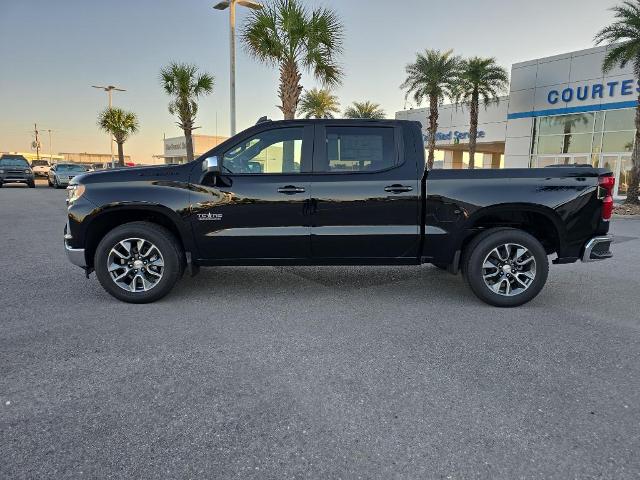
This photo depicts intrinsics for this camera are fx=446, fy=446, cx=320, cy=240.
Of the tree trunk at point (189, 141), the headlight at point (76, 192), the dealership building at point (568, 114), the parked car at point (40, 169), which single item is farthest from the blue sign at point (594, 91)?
the parked car at point (40, 169)

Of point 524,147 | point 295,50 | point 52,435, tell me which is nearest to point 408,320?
point 52,435

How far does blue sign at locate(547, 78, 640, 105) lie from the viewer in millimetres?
22531

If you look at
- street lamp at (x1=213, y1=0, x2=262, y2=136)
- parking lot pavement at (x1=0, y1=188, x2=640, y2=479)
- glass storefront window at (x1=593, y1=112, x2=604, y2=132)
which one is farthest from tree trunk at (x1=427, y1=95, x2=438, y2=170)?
parking lot pavement at (x1=0, y1=188, x2=640, y2=479)

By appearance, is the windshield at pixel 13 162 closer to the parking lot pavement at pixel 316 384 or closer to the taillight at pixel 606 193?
the parking lot pavement at pixel 316 384

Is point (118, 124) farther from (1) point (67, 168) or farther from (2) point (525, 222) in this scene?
(2) point (525, 222)

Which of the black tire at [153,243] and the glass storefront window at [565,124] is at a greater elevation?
the glass storefront window at [565,124]

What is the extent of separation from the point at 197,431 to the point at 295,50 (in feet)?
50.1

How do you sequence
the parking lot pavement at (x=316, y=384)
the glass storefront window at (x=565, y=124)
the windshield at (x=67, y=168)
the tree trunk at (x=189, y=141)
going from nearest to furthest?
the parking lot pavement at (x=316, y=384), the glass storefront window at (x=565, y=124), the windshield at (x=67, y=168), the tree trunk at (x=189, y=141)

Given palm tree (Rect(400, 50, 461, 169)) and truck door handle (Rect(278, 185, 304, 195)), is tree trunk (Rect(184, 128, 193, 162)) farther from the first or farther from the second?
truck door handle (Rect(278, 185, 304, 195))

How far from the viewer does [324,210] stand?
468 centimetres

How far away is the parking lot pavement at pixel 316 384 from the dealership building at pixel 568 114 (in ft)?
74.3

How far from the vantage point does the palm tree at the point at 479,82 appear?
27281 mm

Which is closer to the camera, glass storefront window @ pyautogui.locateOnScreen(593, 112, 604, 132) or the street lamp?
the street lamp

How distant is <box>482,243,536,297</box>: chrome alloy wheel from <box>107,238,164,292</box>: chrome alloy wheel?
11.4ft
